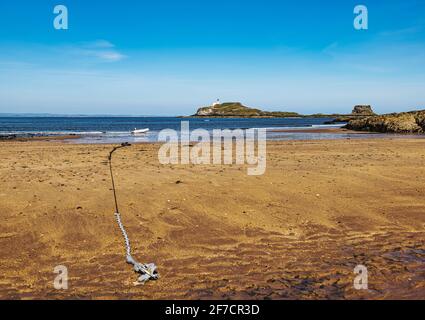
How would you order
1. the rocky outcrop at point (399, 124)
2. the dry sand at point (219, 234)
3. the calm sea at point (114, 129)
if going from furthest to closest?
the rocky outcrop at point (399, 124) < the calm sea at point (114, 129) < the dry sand at point (219, 234)

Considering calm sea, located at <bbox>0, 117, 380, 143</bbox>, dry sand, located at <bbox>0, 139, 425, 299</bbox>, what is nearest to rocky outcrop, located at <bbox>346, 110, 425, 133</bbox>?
calm sea, located at <bbox>0, 117, 380, 143</bbox>

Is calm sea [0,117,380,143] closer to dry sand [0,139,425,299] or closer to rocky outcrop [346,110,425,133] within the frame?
rocky outcrop [346,110,425,133]

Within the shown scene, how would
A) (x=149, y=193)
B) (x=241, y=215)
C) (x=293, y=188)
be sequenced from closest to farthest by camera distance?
1. (x=241, y=215)
2. (x=149, y=193)
3. (x=293, y=188)

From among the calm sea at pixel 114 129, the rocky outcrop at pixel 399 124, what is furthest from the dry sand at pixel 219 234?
the rocky outcrop at pixel 399 124

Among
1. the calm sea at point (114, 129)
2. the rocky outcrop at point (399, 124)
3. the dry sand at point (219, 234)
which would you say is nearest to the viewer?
the dry sand at point (219, 234)

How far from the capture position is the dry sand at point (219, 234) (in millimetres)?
5328

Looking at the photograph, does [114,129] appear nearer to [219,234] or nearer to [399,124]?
[399,124]

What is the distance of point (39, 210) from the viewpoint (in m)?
8.79

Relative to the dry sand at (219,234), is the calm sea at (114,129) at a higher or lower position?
higher

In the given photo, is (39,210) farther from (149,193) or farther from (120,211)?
(149,193)

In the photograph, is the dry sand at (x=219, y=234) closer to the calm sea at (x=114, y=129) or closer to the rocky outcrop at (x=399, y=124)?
the calm sea at (x=114, y=129)

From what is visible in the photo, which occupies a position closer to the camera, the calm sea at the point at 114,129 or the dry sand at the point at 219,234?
the dry sand at the point at 219,234
